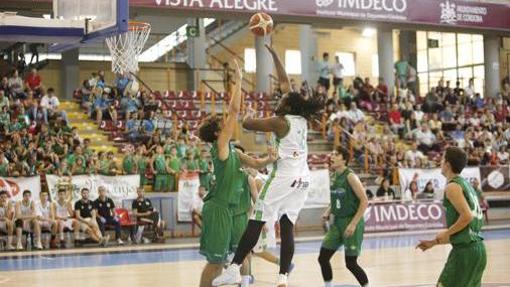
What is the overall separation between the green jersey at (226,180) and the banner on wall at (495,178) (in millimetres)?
16531

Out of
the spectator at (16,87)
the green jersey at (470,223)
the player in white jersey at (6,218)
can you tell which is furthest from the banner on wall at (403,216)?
the green jersey at (470,223)

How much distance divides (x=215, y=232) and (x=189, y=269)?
17.2 ft

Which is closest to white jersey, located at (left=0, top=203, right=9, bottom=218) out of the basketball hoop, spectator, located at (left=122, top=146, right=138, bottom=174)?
spectator, located at (left=122, top=146, right=138, bottom=174)

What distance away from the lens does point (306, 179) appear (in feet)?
25.8

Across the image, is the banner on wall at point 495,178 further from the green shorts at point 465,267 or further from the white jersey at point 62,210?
the green shorts at point 465,267

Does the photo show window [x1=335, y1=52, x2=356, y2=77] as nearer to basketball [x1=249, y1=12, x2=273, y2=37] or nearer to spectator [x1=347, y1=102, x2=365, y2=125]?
spectator [x1=347, y1=102, x2=365, y2=125]

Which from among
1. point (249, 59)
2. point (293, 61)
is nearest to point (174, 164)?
point (249, 59)

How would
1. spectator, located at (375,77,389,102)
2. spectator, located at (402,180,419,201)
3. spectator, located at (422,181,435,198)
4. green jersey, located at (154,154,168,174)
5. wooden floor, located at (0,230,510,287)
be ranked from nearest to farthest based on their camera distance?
1. wooden floor, located at (0,230,510,287)
2. green jersey, located at (154,154,168,174)
3. spectator, located at (402,180,419,201)
4. spectator, located at (422,181,435,198)
5. spectator, located at (375,77,389,102)

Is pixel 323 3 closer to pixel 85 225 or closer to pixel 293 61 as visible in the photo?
pixel 293 61

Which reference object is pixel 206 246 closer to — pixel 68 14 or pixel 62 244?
pixel 68 14

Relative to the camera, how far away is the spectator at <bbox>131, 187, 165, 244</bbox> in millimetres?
18438

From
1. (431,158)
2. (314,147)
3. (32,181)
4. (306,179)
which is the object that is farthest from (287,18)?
(306,179)

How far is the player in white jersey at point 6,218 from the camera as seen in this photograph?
17.1m

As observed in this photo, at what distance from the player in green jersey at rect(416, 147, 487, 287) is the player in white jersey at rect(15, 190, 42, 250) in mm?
12438
